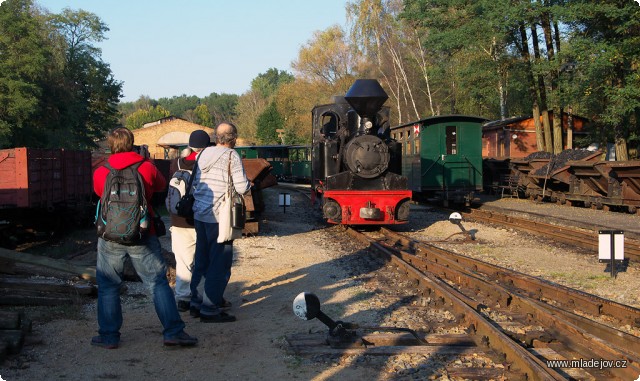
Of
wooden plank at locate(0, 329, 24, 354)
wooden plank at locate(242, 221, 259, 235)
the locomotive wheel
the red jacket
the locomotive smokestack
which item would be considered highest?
the locomotive smokestack

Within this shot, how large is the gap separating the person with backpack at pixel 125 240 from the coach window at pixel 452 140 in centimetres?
1610

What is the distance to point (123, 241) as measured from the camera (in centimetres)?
511

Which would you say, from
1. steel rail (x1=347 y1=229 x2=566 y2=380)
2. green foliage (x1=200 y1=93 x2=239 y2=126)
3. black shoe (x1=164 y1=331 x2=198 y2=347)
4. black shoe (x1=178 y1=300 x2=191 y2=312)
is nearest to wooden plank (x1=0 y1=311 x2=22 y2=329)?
black shoe (x1=164 y1=331 x2=198 y2=347)

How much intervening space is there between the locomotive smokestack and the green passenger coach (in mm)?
6568

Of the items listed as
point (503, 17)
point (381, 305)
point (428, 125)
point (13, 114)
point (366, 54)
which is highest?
point (366, 54)

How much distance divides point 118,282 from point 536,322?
3763 mm

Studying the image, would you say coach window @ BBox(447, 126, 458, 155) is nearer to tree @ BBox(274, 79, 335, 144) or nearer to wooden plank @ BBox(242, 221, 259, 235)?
wooden plank @ BBox(242, 221, 259, 235)

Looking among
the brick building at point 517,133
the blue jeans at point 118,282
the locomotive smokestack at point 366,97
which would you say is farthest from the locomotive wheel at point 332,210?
the brick building at point 517,133

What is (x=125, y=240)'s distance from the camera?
5.10m

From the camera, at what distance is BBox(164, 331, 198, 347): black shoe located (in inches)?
209

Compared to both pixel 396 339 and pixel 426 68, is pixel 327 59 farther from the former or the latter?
pixel 396 339

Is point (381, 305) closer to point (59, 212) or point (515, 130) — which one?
point (59, 212)

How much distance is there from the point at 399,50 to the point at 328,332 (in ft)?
145

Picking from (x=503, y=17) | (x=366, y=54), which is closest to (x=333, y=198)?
(x=503, y=17)
